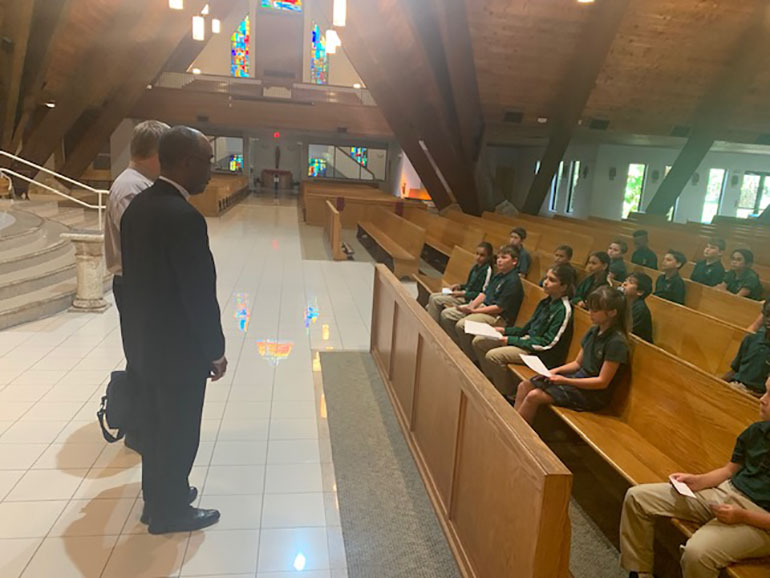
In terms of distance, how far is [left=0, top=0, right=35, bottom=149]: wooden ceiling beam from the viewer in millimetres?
8445

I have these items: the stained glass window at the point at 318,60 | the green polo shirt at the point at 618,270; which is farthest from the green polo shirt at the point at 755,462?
the stained glass window at the point at 318,60

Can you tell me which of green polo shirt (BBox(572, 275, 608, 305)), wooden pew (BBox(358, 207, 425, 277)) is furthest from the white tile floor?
wooden pew (BBox(358, 207, 425, 277))

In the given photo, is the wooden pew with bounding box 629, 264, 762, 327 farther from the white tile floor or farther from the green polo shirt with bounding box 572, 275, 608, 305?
the white tile floor

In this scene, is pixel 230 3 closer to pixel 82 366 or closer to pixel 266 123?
pixel 266 123

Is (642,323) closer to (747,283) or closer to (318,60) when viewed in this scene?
(747,283)

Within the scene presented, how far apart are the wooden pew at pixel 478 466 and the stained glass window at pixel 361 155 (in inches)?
870

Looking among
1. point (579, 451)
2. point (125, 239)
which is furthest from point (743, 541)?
point (125, 239)

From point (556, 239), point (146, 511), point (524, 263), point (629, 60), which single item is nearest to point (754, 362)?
point (146, 511)

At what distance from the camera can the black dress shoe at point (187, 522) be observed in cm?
231

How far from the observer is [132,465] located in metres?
2.83

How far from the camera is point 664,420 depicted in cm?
244

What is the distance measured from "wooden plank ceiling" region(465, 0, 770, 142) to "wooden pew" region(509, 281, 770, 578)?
5.76 m

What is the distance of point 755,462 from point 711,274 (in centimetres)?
387

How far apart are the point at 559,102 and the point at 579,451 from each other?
24.8ft
